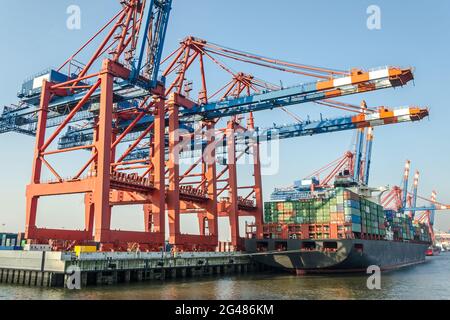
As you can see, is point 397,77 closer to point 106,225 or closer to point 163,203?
point 163,203

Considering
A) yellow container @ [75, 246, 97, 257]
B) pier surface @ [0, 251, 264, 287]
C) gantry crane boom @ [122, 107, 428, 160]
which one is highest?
gantry crane boom @ [122, 107, 428, 160]

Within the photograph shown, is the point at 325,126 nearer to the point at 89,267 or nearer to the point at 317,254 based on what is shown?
the point at 317,254

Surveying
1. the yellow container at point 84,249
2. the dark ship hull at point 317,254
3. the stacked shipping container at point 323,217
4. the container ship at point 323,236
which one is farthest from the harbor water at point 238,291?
the stacked shipping container at point 323,217

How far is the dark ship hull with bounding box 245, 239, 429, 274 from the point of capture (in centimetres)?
3912

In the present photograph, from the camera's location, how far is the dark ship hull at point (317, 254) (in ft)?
128

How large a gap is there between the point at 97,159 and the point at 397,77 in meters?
23.7

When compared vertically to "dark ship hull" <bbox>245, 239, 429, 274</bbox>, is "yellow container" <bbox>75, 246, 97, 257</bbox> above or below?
above

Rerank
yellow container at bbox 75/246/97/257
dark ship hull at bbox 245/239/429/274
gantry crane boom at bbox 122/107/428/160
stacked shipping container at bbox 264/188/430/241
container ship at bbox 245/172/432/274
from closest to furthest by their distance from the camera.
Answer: yellow container at bbox 75/246/97/257 → gantry crane boom at bbox 122/107/428/160 → dark ship hull at bbox 245/239/429/274 → container ship at bbox 245/172/432/274 → stacked shipping container at bbox 264/188/430/241

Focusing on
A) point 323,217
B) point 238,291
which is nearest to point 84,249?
point 238,291

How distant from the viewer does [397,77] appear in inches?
1264

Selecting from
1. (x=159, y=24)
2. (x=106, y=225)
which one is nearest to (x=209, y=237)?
(x=106, y=225)

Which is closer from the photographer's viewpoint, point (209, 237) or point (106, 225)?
point (106, 225)

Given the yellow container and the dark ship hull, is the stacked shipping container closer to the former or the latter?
the dark ship hull

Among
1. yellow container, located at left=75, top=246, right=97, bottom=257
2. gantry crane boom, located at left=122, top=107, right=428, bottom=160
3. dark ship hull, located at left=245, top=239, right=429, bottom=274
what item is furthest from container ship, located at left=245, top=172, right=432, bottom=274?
yellow container, located at left=75, top=246, right=97, bottom=257
